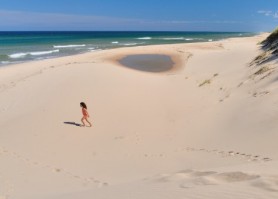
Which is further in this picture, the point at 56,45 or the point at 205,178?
the point at 56,45

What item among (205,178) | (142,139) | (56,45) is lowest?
(56,45)

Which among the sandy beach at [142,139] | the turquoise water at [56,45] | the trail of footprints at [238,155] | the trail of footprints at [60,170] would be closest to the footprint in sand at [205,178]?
the sandy beach at [142,139]

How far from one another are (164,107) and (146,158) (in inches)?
214

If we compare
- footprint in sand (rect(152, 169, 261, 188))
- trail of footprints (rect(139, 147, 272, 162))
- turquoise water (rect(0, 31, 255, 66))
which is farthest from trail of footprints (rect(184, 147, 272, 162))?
turquoise water (rect(0, 31, 255, 66))

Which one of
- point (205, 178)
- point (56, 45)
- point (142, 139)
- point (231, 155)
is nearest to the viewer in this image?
point (205, 178)

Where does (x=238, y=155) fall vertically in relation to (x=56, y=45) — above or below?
above

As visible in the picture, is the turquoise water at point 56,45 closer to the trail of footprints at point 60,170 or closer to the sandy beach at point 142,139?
the sandy beach at point 142,139

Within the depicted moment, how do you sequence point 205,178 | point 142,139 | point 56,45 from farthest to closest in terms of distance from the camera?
point 56,45
point 142,139
point 205,178

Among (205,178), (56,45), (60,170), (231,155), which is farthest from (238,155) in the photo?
(56,45)

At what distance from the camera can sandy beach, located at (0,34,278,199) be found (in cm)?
605

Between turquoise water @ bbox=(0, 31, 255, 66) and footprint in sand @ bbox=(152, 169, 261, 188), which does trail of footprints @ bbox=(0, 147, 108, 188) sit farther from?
turquoise water @ bbox=(0, 31, 255, 66)

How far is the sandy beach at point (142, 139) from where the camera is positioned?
6.05m

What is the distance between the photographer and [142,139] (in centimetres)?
1062

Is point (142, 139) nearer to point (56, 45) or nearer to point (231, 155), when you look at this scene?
point (231, 155)
